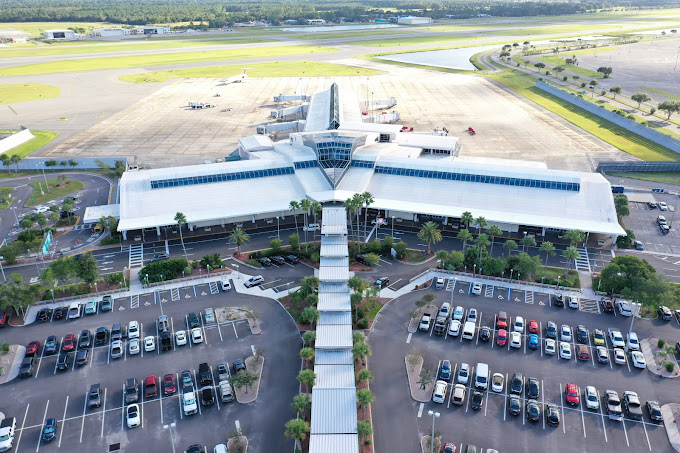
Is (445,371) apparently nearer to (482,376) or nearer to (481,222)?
(482,376)

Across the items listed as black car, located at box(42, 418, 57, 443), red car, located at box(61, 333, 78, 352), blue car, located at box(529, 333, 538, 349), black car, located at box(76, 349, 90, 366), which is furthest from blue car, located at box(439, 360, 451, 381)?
red car, located at box(61, 333, 78, 352)

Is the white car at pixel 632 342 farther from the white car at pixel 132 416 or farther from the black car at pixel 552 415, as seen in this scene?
the white car at pixel 132 416

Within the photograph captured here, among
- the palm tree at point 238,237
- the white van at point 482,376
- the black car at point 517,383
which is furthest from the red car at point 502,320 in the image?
the palm tree at point 238,237

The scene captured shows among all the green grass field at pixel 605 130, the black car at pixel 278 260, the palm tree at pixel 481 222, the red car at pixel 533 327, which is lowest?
the red car at pixel 533 327

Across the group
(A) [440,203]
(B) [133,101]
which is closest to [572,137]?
(A) [440,203]

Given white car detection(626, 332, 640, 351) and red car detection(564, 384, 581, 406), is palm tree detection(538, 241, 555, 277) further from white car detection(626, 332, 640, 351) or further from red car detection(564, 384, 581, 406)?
red car detection(564, 384, 581, 406)

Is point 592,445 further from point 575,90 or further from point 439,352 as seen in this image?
point 575,90

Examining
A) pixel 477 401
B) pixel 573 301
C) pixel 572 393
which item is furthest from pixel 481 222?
pixel 477 401
